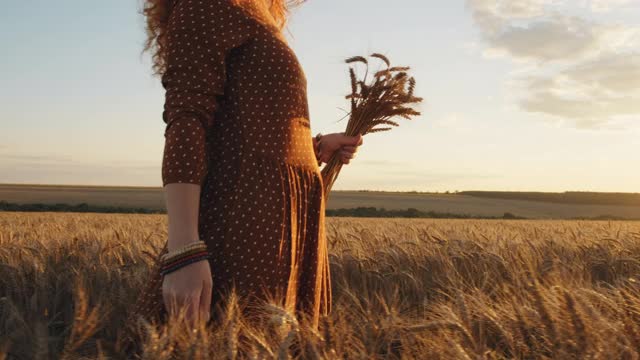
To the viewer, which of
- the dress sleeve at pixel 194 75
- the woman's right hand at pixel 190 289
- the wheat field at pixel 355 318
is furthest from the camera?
the dress sleeve at pixel 194 75

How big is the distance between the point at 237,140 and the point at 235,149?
24 mm

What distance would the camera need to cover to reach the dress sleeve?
5.01 ft

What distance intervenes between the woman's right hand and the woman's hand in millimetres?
743

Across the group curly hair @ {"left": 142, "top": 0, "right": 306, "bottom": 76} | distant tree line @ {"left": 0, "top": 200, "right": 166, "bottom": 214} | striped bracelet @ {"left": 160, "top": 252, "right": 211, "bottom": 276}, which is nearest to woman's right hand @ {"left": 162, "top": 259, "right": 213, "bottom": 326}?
striped bracelet @ {"left": 160, "top": 252, "right": 211, "bottom": 276}

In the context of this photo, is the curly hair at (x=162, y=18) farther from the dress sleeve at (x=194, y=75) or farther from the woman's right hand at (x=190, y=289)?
the woman's right hand at (x=190, y=289)

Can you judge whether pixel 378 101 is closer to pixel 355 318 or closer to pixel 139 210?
pixel 355 318

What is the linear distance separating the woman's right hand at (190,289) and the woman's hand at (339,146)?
0.74 meters

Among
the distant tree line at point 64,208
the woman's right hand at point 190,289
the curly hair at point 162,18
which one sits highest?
the curly hair at point 162,18

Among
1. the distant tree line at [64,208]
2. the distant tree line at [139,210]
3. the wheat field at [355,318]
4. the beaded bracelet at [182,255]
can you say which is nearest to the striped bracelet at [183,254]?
the beaded bracelet at [182,255]

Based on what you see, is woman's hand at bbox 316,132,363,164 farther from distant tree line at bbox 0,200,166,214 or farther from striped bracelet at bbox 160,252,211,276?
distant tree line at bbox 0,200,166,214

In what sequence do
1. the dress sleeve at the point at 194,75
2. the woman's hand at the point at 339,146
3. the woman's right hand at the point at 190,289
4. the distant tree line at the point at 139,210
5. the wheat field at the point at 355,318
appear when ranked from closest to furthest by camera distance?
the wheat field at the point at 355,318 < the woman's right hand at the point at 190,289 < the dress sleeve at the point at 194,75 < the woman's hand at the point at 339,146 < the distant tree line at the point at 139,210

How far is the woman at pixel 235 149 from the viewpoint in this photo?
5.08ft

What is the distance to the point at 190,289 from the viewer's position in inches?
56.6

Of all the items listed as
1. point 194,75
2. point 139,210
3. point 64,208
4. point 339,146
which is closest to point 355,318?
point 339,146
